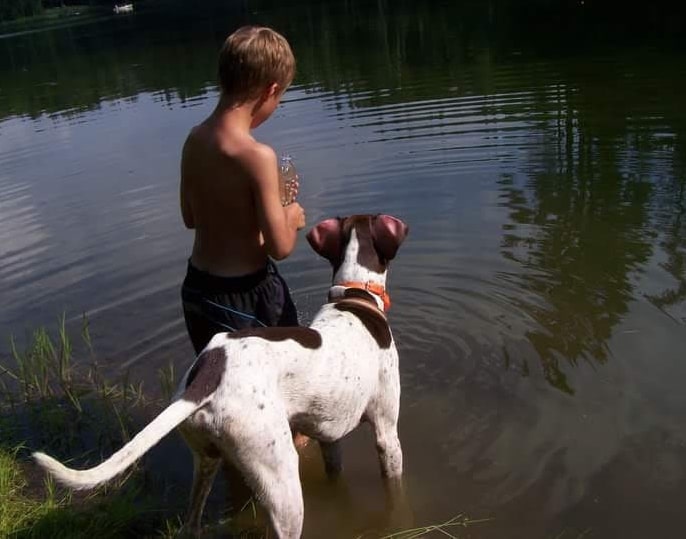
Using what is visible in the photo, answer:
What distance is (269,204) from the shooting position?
3502 mm

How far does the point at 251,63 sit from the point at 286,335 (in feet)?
4.12

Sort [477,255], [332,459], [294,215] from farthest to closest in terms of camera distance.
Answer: [477,255] → [332,459] → [294,215]

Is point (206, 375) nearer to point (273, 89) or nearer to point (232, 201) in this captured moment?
point (232, 201)

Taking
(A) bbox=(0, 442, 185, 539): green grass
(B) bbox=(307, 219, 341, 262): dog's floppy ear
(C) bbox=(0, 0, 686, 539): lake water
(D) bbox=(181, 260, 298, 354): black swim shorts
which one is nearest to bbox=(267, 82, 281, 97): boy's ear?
(B) bbox=(307, 219, 341, 262): dog's floppy ear

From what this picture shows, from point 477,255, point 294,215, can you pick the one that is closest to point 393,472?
point 294,215

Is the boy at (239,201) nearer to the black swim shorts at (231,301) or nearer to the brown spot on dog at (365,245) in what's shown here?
the black swim shorts at (231,301)

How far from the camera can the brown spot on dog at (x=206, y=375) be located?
2.94m

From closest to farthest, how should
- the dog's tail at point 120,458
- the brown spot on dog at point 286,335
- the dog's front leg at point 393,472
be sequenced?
1. the dog's tail at point 120,458
2. the brown spot on dog at point 286,335
3. the dog's front leg at point 393,472

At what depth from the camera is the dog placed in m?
2.97

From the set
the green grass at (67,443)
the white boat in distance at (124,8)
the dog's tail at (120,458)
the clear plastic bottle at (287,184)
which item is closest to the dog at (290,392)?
the dog's tail at (120,458)

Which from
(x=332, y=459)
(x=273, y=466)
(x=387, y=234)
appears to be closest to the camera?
(x=273, y=466)

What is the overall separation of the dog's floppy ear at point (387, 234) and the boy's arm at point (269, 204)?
54cm

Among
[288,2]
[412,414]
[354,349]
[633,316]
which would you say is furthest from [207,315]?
[288,2]

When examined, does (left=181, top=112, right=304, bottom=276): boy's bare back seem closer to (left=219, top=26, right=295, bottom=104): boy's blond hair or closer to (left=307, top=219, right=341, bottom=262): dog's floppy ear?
(left=219, top=26, right=295, bottom=104): boy's blond hair
